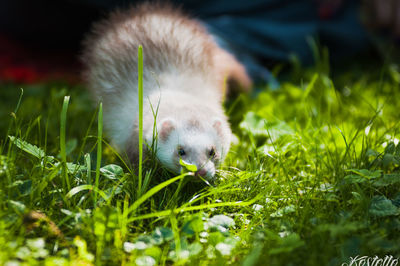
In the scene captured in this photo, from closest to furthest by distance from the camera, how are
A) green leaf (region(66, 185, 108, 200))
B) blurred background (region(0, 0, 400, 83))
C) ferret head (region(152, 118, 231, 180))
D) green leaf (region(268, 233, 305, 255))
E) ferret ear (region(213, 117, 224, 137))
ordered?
green leaf (region(268, 233, 305, 255))
green leaf (region(66, 185, 108, 200))
ferret head (region(152, 118, 231, 180))
ferret ear (region(213, 117, 224, 137))
blurred background (region(0, 0, 400, 83))

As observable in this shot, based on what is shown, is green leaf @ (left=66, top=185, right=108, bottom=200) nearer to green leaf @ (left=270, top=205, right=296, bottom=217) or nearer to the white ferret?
the white ferret

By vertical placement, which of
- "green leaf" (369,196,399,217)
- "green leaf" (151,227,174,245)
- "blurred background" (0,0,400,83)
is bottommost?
"green leaf" (151,227,174,245)

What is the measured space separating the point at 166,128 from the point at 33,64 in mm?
3165

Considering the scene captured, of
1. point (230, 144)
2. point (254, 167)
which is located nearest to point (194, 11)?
point (230, 144)

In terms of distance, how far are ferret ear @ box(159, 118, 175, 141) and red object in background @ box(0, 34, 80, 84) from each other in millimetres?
2281

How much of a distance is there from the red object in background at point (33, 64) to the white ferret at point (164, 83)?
55.1 inches

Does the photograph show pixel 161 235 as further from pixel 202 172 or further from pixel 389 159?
pixel 389 159

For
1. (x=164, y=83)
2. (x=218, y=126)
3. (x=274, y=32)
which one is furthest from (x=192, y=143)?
(x=274, y=32)

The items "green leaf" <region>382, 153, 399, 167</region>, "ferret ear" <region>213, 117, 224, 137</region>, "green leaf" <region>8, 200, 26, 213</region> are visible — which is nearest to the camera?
"green leaf" <region>8, 200, 26, 213</region>

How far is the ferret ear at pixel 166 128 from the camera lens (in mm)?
2145

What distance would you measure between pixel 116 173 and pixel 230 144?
31.7 inches

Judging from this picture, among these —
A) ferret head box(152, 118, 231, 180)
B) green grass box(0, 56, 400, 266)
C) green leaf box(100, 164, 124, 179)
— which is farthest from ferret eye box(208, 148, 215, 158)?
green leaf box(100, 164, 124, 179)

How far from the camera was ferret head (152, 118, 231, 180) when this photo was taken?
205 centimetres

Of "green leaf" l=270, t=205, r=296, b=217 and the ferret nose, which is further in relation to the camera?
the ferret nose
